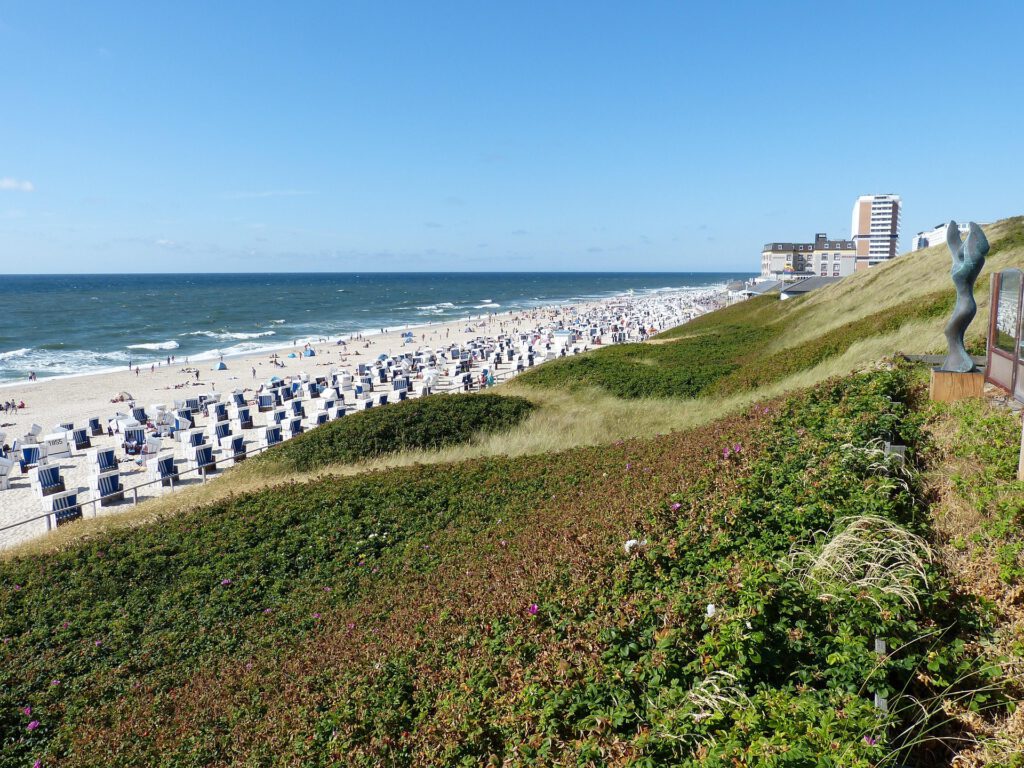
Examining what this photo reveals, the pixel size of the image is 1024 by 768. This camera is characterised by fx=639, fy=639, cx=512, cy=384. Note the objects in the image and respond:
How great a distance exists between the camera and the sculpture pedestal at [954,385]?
7.86m

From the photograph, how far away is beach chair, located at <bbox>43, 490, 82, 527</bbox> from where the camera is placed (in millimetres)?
15081

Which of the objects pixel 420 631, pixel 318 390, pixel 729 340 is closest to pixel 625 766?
pixel 420 631

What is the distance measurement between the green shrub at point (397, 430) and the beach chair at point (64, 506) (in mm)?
4538

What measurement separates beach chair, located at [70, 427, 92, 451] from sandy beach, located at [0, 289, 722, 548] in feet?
1.43

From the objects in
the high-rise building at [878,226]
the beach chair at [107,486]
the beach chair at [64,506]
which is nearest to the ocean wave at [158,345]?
the beach chair at [107,486]

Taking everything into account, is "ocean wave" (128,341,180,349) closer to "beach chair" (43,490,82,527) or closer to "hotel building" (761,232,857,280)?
"beach chair" (43,490,82,527)

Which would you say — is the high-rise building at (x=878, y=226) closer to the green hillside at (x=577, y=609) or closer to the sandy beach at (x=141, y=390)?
the sandy beach at (x=141, y=390)

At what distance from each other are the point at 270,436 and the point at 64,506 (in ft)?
24.3

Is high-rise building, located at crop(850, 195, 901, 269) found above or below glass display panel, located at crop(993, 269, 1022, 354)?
above

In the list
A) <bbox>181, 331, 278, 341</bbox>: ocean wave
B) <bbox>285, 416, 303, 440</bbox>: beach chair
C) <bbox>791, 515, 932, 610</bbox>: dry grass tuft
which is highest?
<bbox>791, 515, 932, 610</bbox>: dry grass tuft

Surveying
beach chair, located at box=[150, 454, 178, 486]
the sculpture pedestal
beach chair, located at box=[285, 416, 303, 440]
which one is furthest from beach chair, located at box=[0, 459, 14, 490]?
the sculpture pedestal

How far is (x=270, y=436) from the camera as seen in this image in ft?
75.4

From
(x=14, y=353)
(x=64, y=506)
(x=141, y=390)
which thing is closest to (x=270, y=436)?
(x=64, y=506)

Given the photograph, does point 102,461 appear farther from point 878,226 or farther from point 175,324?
point 878,226
